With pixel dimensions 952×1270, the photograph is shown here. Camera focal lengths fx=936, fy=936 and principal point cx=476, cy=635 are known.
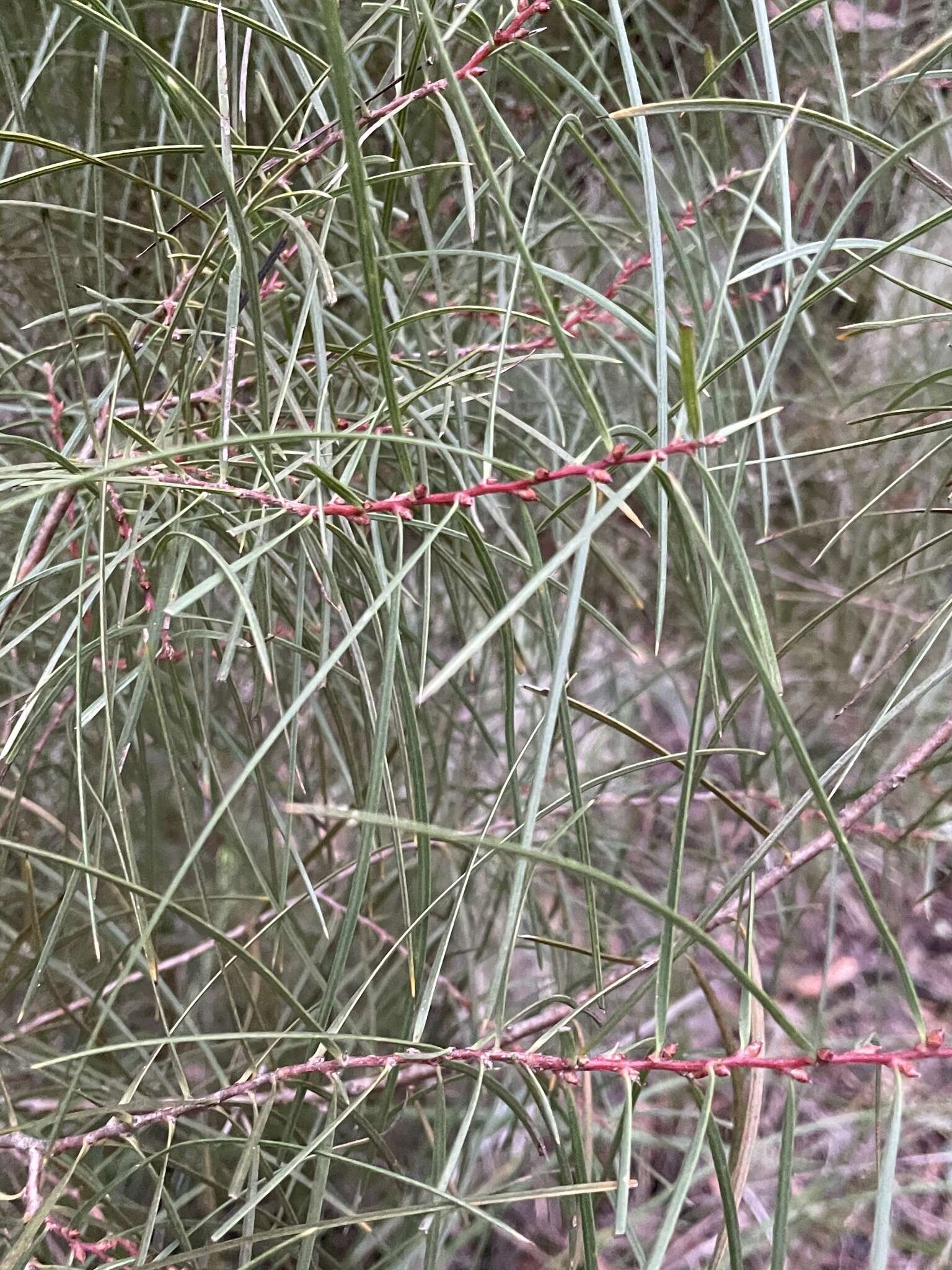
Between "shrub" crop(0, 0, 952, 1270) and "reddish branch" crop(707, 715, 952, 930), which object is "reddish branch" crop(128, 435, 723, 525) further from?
"reddish branch" crop(707, 715, 952, 930)

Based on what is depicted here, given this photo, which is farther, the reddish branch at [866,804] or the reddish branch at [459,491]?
the reddish branch at [866,804]

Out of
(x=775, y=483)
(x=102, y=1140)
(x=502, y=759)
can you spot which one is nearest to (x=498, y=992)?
(x=102, y=1140)

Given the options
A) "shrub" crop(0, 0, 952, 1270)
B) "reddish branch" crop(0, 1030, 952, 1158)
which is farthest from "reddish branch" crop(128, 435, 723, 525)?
"reddish branch" crop(0, 1030, 952, 1158)

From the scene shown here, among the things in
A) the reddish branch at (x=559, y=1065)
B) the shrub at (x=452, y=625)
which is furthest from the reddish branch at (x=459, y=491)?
the reddish branch at (x=559, y=1065)

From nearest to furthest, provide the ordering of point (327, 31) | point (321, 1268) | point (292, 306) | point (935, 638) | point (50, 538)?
point (327, 31) < point (935, 638) < point (50, 538) < point (292, 306) < point (321, 1268)

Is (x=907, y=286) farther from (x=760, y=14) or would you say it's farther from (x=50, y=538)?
(x=50, y=538)

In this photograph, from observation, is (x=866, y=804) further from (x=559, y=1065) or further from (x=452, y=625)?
(x=452, y=625)

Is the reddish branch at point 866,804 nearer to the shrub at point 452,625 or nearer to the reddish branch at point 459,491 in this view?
the shrub at point 452,625
